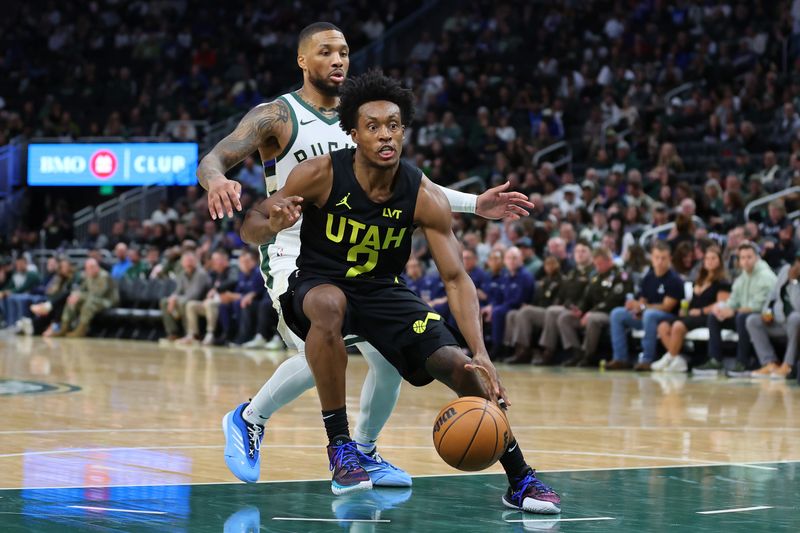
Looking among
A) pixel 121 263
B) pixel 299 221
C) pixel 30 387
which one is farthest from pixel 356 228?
pixel 121 263

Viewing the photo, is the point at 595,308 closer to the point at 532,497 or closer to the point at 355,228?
the point at 355,228

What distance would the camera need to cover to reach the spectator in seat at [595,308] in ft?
48.4

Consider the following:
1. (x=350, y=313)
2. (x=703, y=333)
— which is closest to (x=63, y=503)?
(x=350, y=313)

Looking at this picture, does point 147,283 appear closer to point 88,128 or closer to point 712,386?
point 88,128

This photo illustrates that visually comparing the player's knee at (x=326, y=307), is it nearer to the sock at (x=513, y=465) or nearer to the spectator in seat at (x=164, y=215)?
the sock at (x=513, y=465)

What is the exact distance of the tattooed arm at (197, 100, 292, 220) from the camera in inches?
200

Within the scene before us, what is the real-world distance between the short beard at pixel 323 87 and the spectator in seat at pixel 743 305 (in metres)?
8.09

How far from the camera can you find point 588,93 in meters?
22.2

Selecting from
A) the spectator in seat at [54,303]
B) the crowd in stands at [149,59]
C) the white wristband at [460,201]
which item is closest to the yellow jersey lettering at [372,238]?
the white wristband at [460,201]

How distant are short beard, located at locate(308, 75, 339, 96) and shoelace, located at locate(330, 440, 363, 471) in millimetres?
1733

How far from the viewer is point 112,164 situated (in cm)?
2622

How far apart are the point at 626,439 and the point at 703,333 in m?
6.43

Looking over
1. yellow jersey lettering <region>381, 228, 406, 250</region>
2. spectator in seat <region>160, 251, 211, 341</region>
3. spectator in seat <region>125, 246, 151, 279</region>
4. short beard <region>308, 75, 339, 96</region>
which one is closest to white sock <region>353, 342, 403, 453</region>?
yellow jersey lettering <region>381, 228, 406, 250</region>

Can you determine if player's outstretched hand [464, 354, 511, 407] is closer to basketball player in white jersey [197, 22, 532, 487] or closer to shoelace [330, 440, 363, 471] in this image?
shoelace [330, 440, 363, 471]
